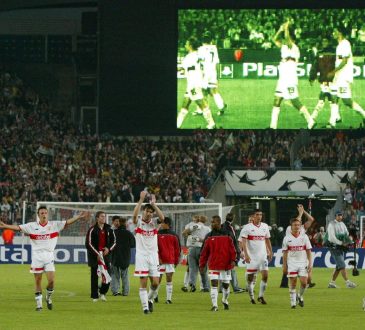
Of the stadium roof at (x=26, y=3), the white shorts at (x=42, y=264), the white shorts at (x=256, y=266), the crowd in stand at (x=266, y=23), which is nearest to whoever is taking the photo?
the white shorts at (x=42, y=264)

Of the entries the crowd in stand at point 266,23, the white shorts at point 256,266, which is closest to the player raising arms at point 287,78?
the crowd in stand at point 266,23

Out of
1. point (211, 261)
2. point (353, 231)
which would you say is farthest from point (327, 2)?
point (211, 261)

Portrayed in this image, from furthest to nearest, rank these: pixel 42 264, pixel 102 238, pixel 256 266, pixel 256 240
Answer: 1. pixel 102 238
2. pixel 256 240
3. pixel 256 266
4. pixel 42 264

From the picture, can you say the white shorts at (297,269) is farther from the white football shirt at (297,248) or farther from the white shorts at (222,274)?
the white shorts at (222,274)

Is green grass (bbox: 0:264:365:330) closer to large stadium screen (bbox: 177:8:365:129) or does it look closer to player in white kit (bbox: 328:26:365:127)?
large stadium screen (bbox: 177:8:365:129)

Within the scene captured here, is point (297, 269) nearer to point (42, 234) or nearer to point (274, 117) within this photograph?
point (42, 234)

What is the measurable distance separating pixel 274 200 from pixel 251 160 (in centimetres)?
223

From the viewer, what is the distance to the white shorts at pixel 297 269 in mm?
27484

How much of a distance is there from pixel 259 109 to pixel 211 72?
291 cm

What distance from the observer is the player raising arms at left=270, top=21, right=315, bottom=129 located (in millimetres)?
63156

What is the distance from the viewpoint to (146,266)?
25375 millimetres

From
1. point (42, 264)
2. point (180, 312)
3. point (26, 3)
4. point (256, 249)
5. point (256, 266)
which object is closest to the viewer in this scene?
point (42, 264)

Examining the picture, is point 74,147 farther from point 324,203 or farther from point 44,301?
point 44,301

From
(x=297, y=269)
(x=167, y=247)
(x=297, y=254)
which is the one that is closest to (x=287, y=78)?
(x=167, y=247)
